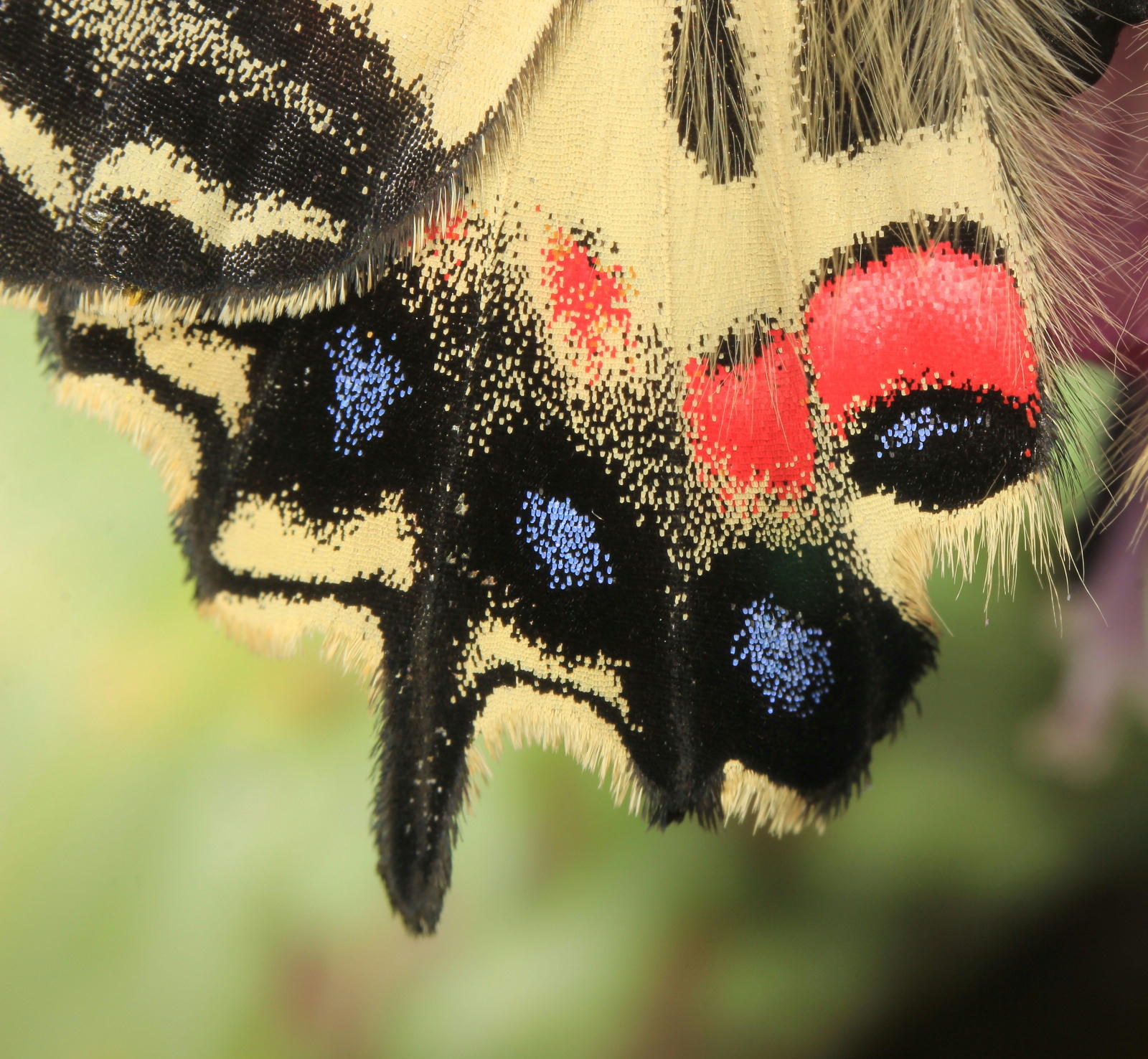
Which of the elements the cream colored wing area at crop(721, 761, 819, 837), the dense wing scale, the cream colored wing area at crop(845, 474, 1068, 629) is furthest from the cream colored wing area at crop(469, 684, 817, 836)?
the dense wing scale

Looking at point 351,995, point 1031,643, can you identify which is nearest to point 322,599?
point 351,995

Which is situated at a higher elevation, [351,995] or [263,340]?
[263,340]

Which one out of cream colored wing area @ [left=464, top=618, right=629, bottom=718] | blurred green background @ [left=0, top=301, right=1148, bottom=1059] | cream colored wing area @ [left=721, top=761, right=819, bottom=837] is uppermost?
cream colored wing area @ [left=464, top=618, right=629, bottom=718]

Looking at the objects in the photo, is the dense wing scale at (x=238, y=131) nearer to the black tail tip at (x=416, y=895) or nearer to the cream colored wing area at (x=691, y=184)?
the cream colored wing area at (x=691, y=184)

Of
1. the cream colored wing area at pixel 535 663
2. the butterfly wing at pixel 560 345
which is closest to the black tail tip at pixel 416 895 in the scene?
the butterfly wing at pixel 560 345

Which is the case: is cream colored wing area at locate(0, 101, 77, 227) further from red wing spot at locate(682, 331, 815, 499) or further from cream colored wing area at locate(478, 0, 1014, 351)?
red wing spot at locate(682, 331, 815, 499)

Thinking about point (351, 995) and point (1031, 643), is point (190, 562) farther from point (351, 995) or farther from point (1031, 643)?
point (1031, 643)

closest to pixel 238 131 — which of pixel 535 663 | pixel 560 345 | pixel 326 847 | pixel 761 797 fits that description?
pixel 560 345
